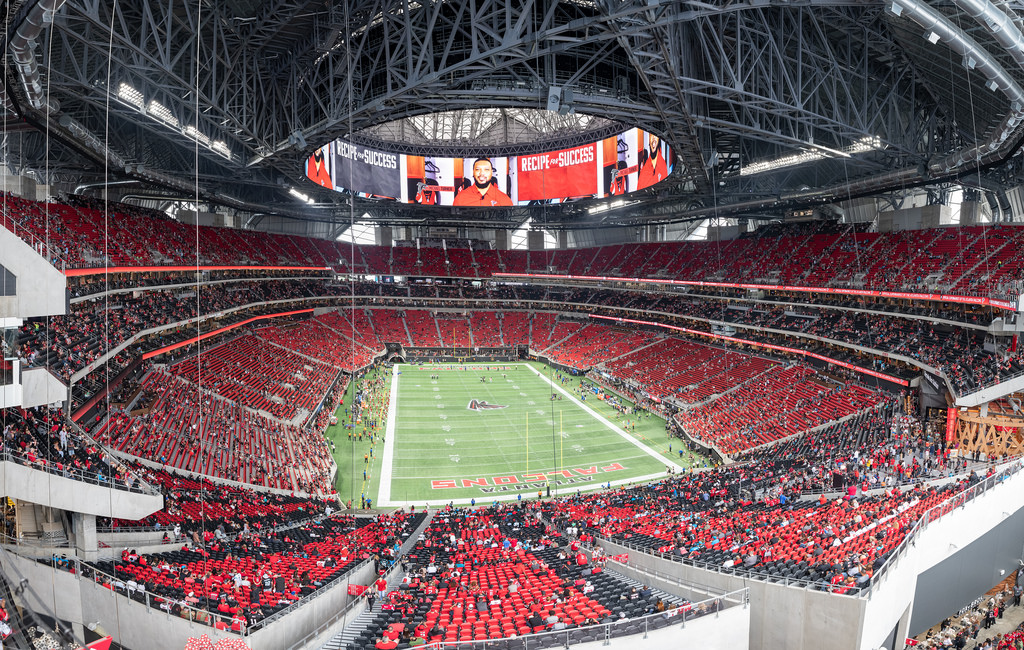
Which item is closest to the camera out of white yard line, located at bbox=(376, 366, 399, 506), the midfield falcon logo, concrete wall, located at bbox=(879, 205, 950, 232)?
white yard line, located at bbox=(376, 366, 399, 506)

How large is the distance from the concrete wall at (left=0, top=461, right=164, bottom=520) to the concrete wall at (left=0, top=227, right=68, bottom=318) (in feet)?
15.3

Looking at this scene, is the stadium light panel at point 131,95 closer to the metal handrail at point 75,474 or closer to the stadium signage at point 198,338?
the stadium signage at point 198,338

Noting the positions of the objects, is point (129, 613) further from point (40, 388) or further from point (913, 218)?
point (913, 218)

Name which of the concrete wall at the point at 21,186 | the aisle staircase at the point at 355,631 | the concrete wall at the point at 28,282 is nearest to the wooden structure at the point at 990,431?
the aisle staircase at the point at 355,631

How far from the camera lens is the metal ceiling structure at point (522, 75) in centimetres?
1934

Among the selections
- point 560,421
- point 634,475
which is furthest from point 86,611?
point 560,421

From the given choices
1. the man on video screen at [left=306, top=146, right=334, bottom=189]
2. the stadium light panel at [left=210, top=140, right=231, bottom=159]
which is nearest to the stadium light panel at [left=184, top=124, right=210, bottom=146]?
the stadium light panel at [left=210, top=140, right=231, bottom=159]

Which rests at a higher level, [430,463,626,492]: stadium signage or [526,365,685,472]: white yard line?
[526,365,685,472]: white yard line

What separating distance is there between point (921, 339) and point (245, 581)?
31808 mm

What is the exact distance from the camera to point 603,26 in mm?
20734

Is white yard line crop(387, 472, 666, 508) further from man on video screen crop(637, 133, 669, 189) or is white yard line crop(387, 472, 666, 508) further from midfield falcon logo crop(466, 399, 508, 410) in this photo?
man on video screen crop(637, 133, 669, 189)

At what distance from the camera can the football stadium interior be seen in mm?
13914

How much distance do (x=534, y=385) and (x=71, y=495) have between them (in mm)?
35326

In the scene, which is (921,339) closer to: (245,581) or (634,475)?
(634,475)
